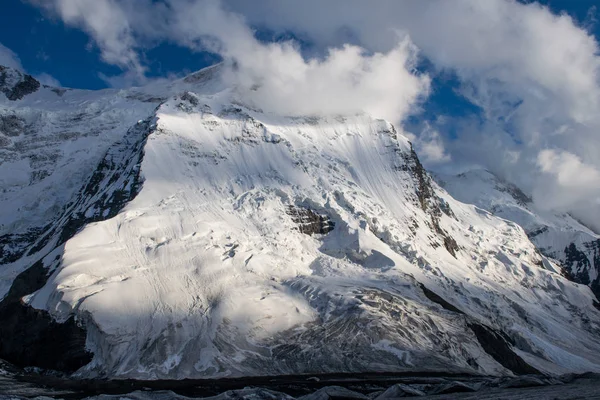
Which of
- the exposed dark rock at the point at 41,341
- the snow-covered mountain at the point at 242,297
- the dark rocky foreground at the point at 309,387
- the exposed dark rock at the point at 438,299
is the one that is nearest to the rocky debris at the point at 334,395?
the dark rocky foreground at the point at 309,387

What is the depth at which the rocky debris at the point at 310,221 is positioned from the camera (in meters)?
188

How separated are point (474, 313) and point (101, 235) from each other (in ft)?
363

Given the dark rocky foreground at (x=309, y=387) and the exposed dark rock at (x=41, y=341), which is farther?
the exposed dark rock at (x=41, y=341)

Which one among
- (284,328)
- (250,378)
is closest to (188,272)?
(284,328)

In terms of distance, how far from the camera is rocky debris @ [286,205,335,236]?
616 feet

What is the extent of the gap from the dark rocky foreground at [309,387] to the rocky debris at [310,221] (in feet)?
236

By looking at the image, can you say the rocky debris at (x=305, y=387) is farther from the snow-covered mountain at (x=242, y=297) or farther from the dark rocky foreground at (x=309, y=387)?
the snow-covered mountain at (x=242, y=297)

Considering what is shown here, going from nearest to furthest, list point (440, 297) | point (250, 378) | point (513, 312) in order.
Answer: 1. point (250, 378)
2. point (440, 297)
3. point (513, 312)

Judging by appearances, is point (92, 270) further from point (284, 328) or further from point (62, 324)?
point (284, 328)

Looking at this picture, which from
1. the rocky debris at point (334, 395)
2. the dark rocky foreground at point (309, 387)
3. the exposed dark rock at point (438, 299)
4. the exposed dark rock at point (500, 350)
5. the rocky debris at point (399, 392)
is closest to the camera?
the rocky debris at point (334, 395)

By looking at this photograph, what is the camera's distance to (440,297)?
170250 millimetres

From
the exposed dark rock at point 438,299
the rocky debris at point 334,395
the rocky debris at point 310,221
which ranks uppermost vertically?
the rocky debris at point 310,221

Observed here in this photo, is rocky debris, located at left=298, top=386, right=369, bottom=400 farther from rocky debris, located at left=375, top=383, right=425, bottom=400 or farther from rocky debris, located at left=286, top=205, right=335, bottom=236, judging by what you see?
rocky debris, located at left=286, top=205, right=335, bottom=236

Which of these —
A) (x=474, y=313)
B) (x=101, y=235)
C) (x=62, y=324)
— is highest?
(x=101, y=235)
